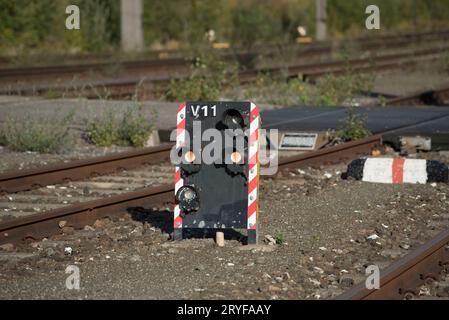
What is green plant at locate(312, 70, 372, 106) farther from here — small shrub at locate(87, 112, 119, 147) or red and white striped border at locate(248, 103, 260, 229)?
red and white striped border at locate(248, 103, 260, 229)

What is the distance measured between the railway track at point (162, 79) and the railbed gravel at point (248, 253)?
22.4 ft

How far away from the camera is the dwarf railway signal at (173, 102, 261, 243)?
8.88 meters

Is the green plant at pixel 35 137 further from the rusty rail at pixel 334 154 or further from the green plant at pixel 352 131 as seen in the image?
the green plant at pixel 352 131

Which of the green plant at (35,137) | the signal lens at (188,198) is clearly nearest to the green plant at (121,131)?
the green plant at (35,137)

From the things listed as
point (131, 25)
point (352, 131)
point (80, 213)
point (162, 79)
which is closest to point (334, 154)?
point (352, 131)

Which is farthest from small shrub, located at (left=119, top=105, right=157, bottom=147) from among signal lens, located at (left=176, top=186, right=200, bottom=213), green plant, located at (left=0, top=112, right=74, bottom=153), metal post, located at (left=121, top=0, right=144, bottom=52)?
metal post, located at (left=121, top=0, right=144, bottom=52)

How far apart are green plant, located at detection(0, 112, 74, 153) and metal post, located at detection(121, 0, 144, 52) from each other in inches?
848

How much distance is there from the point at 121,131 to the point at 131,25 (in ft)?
72.2

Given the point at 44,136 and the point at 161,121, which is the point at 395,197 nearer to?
the point at 44,136

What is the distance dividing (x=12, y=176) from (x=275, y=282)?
198 inches

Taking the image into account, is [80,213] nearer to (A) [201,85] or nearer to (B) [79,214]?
(B) [79,214]

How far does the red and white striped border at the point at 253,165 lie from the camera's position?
8.83 meters

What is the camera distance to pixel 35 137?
1480cm
